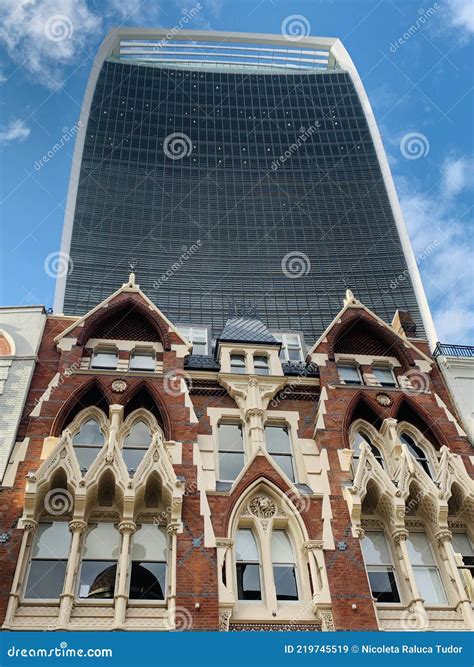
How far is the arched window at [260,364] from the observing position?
912 inches

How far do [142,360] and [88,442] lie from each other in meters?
4.13

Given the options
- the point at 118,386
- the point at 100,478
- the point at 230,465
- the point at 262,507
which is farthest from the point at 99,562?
the point at 118,386

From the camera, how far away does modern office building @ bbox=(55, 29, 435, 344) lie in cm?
4797

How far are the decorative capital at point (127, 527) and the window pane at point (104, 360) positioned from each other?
680cm

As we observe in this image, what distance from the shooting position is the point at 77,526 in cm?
1708

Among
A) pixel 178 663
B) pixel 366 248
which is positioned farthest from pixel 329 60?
pixel 178 663

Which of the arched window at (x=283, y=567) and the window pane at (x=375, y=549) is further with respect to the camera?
the window pane at (x=375, y=549)

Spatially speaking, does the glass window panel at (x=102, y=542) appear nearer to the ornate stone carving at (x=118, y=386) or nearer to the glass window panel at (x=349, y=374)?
the ornate stone carving at (x=118, y=386)

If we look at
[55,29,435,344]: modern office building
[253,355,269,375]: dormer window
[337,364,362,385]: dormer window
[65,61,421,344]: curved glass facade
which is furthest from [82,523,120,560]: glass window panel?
[65,61,421,344]: curved glass facade

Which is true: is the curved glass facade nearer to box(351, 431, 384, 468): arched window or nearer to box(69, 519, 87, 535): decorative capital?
box(351, 431, 384, 468): arched window

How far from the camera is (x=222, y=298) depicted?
45.4 m

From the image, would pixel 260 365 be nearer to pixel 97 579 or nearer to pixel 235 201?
pixel 97 579

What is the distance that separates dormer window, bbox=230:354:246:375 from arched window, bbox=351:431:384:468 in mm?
4677

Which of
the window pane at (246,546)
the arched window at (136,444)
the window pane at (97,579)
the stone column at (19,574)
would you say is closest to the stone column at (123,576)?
the window pane at (97,579)
